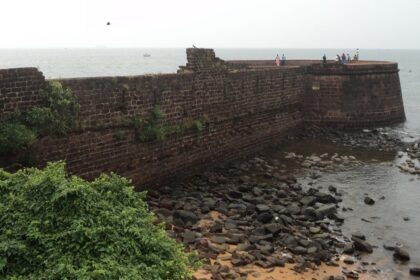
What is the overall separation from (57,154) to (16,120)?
4.73ft

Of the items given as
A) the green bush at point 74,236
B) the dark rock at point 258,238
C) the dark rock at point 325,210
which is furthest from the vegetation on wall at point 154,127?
the green bush at point 74,236

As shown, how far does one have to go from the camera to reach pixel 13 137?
10766mm

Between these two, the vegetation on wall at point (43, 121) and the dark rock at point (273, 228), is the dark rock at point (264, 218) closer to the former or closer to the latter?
the dark rock at point (273, 228)

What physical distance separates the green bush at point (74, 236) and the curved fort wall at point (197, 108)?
16.1 feet

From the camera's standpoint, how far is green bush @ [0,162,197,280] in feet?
19.0

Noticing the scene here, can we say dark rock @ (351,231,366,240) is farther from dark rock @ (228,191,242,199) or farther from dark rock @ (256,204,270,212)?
dark rock @ (228,191,242,199)

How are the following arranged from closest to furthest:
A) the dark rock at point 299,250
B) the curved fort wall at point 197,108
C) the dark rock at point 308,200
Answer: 1. the dark rock at point 299,250
2. the curved fort wall at point 197,108
3. the dark rock at point 308,200

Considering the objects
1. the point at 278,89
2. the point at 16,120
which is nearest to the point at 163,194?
the point at 16,120

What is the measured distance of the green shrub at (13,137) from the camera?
1073 centimetres

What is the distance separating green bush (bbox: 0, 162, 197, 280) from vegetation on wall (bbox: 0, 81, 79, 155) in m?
4.04

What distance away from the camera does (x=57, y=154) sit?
1216 cm

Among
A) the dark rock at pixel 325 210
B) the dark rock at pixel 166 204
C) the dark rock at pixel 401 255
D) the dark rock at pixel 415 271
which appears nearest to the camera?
the dark rock at pixel 415 271

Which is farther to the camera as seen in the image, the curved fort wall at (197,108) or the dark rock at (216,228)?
the curved fort wall at (197,108)

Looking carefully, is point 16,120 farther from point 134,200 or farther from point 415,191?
point 415,191
